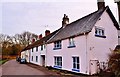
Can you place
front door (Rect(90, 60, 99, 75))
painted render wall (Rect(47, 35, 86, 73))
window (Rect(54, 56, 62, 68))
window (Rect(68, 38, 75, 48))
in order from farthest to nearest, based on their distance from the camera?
window (Rect(54, 56, 62, 68))
window (Rect(68, 38, 75, 48))
painted render wall (Rect(47, 35, 86, 73))
front door (Rect(90, 60, 99, 75))

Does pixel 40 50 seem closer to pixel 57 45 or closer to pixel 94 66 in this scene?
pixel 57 45

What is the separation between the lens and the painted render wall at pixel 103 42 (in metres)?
18.2

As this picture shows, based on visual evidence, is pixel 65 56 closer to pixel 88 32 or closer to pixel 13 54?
pixel 88 32

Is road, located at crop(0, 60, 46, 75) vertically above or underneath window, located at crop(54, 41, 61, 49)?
underneath

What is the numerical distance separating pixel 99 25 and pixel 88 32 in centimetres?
231

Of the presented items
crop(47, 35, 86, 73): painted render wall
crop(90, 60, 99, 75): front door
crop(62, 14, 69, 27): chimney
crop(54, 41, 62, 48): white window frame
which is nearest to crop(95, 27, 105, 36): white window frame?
crop(47, 35, 86, 73): painted render wall

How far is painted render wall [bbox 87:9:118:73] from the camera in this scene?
18.2 meters

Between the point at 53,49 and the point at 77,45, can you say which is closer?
the point at 77,45

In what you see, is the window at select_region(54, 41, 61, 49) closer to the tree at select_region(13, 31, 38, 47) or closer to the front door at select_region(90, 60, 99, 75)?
the front door at select_region(90, 60, 99, 75)

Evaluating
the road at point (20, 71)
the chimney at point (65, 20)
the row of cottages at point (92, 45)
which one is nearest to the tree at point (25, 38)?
the chimney at point (65, 20)

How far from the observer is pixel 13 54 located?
251ft

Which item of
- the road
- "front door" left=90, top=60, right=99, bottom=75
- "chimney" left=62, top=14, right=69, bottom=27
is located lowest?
the road

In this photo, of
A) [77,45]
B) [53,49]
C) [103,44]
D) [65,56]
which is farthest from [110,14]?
[53,49]

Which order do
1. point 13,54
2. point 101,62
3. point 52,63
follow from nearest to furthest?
point 101,62 → point 52,63 → point 13,54
